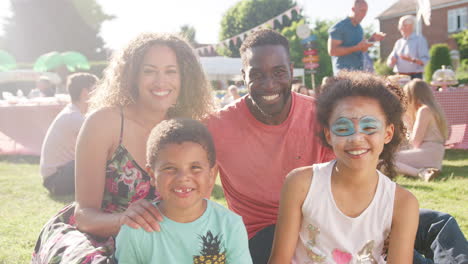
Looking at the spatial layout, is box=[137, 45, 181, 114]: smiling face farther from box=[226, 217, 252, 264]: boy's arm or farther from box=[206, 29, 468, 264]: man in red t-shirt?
box=[226, 217, 252, 264]: boy's arm

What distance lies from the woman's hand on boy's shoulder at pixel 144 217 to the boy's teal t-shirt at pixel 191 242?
0.09 ft

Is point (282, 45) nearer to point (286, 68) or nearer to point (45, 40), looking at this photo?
point (286, 68)

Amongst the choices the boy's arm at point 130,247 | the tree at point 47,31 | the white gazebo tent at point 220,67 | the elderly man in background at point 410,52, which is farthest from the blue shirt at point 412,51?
the tree at point 47,31

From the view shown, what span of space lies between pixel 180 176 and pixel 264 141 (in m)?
0.84

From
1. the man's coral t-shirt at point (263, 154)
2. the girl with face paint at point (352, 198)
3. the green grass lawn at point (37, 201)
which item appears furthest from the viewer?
the green grass lawn at point (37, 201)

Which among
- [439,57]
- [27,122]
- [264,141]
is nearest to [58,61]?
[27,122]

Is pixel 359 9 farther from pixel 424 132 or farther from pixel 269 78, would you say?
pixel 269 78

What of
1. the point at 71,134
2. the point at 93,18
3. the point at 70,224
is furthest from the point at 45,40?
the point at 70,224

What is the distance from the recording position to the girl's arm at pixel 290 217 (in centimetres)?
214

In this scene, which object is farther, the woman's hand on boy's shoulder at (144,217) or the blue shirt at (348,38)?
the blue shirt at (348,38)

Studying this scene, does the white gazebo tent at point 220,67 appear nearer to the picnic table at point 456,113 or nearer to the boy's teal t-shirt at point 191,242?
the picnic table at point 456,113

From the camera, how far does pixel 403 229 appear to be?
6.82 ft

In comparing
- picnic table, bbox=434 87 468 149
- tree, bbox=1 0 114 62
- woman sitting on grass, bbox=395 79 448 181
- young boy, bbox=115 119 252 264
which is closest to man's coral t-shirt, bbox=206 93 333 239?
young boy, bbox=115 119 252 264

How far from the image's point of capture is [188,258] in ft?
6.37
